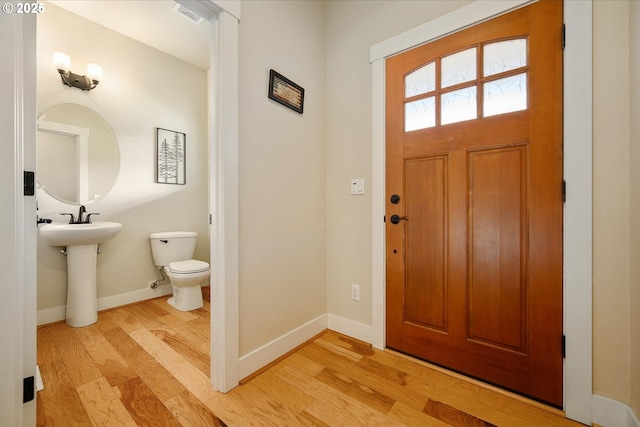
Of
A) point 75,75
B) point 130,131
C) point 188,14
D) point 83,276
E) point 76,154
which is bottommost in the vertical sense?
point 83,276

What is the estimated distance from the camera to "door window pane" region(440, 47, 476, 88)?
1.49 m

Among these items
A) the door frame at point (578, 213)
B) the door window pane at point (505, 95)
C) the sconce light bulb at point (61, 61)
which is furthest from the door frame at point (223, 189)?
the sconce light bulb at point (61, 61)

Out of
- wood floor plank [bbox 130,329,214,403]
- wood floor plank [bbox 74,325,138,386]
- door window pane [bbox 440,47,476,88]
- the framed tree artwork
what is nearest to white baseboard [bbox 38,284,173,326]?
wood floor plank [bbox 74,325,138,386]

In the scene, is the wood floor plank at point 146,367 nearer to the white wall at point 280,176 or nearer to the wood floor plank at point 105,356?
the wood floor plank at point 105,356

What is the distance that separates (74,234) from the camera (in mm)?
1943

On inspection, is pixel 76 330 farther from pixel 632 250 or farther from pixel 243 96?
pixel 632 250

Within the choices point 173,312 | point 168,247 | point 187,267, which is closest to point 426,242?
point 187,267

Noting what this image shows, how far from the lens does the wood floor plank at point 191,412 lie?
1.16 meters

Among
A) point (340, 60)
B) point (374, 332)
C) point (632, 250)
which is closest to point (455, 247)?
point (632, 250)

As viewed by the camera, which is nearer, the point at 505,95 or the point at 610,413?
the point at 610,413

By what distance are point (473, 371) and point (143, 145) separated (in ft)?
11.3

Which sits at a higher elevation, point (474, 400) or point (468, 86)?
point (468, 86)

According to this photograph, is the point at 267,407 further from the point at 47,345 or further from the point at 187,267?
the point at 47,345

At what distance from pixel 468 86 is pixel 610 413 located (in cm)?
171
